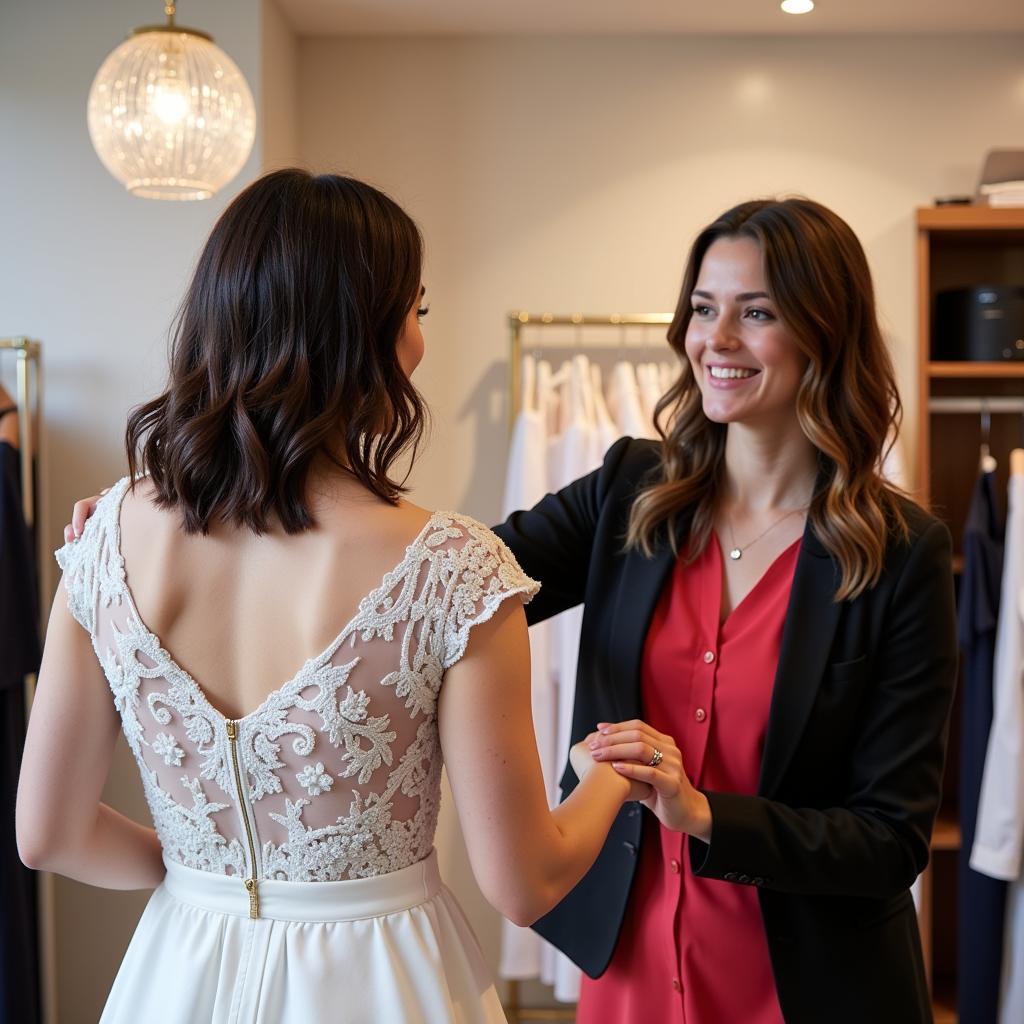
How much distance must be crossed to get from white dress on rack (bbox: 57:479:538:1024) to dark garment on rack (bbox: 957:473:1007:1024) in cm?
201

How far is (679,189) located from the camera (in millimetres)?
3404

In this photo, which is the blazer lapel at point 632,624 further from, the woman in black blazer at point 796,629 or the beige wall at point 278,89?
the beige wall at point 278,89

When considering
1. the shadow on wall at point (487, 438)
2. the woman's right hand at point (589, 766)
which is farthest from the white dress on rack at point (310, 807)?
the shadow on wall at point (487, 438)

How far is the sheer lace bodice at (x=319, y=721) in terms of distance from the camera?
43.9 inches

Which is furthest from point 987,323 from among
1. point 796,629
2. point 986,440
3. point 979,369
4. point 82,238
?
point 82,238

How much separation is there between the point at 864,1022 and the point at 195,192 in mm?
1834

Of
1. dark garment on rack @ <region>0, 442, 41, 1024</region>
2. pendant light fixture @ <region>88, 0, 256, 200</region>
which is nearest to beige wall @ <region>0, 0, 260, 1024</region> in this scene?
dark garment on rack @ <region>0, 442, 41, 1024</region>

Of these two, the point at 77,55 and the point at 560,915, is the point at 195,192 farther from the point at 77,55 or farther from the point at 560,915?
the point at 560,915

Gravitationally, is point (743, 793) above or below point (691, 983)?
above

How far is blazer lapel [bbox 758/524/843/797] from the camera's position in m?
1.54

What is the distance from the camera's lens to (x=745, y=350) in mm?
1646

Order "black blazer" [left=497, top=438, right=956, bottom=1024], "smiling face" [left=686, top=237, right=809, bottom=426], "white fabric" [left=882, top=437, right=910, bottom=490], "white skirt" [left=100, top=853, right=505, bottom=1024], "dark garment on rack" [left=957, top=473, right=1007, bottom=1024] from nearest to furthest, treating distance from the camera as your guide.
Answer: "white skirt" [left=100, top=853, right=505, bottom=1024]
"black blazer" [left=497, top=438, right=956, bottom=1024]
"smiling face" [left=686, top=237, right=809, bottom=426]
"dark garment on rack" [left=957, top=473, right=1007, bottom=1024]
"white fabric" [left=882, top=437, right=910, bottom=490]

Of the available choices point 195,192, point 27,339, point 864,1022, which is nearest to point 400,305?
point 864,1022

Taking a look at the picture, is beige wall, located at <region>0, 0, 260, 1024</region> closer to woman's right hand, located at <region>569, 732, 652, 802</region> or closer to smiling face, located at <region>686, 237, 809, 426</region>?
smiling face, located at <region>686, 237, 809, 426</region>
